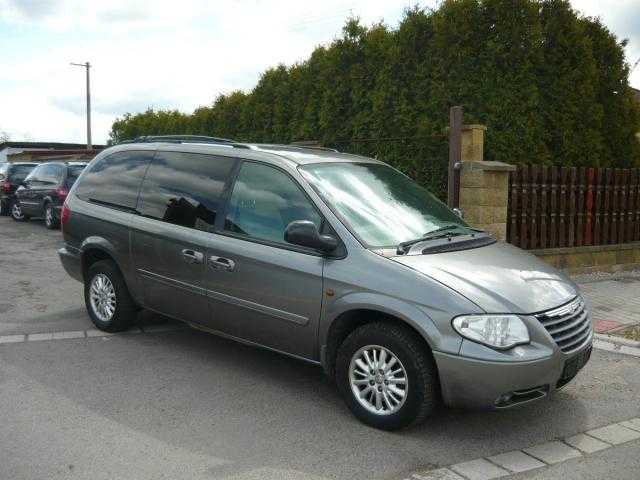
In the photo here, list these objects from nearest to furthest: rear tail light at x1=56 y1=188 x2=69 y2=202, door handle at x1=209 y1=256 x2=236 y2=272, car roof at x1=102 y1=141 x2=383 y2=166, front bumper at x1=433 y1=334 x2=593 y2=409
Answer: front bumper at x1=433 y1=334 x2=593 y2=409, door handle at x1=209 y1=256 x2=236 y2=272, car roof at x1=102 y1=141 x2=383 y2=166, rear tail light at x1=56 y1=188 x2=69 y2=202

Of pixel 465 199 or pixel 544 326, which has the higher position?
pixel 465 199

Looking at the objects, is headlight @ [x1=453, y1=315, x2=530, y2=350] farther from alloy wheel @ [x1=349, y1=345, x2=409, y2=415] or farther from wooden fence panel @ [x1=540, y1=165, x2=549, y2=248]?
wooden fence panel @ [x1=540, y1=165, x2=549, y2=248]

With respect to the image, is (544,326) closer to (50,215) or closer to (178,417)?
(178,417)

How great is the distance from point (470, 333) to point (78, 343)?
3.83 m

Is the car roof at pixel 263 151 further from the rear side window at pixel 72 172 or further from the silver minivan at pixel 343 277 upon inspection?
the rear side window at pixel 72 172

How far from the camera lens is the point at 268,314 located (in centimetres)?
485

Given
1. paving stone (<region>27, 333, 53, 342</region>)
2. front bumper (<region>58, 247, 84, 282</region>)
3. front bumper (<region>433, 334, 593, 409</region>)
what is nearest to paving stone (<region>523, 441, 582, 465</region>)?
front bumper (<region>433, 334, 593, 409</region>)

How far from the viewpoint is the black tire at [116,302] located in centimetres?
626

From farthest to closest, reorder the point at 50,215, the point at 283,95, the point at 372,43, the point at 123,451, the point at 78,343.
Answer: the point at 50,215, the point at 283,95, the point at 372,43, the point at 78,343, the point at 123,451

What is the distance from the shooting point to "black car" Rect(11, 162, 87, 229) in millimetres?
15836

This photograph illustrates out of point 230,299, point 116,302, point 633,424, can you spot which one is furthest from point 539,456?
point 116,302

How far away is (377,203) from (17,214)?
1591cm

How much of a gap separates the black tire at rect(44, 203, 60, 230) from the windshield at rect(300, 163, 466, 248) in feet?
39.9

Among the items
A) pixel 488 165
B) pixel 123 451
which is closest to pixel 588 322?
pixel 123 451
